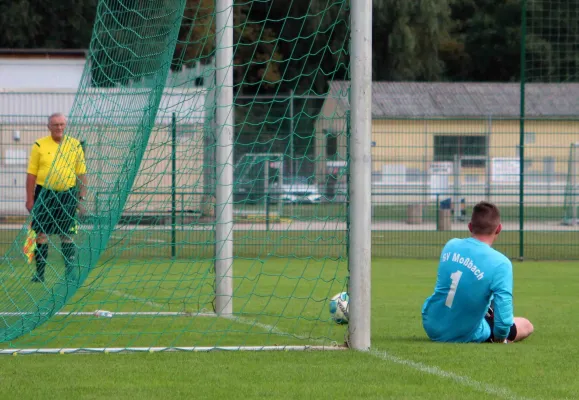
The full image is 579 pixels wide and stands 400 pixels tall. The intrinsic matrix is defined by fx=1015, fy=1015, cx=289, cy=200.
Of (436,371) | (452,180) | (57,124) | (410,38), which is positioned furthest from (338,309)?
(410,38)

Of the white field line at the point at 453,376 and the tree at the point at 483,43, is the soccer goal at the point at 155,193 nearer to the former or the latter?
the white field line at the point at 453,376

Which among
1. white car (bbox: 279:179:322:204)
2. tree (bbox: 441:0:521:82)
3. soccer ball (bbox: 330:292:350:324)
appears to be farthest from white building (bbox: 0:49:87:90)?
tree (bbox: 441:0:521:82)

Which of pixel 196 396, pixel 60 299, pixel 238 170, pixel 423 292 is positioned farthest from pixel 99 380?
pixel 238 170

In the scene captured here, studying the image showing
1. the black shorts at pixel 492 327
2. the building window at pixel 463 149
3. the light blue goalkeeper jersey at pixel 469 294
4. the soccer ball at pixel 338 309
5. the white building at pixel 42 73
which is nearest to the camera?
the light blue goalkeeper jersey at pixel 469 294

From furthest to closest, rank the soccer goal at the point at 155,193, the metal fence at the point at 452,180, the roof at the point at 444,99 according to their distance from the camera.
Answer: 1. the roof at the point at 444,99
2. the metal fence at the point at 452,180
3. the soccer goal at the point at 155,193

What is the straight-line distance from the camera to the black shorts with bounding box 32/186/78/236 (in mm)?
7969

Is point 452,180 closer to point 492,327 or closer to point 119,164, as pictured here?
point 492,327

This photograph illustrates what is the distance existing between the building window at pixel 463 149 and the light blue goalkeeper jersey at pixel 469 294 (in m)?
11.0

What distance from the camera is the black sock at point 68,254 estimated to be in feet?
24.6

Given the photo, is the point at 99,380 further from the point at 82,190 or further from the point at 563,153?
the point at 563,153

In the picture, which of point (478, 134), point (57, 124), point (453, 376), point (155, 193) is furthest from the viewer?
point (478, 134)

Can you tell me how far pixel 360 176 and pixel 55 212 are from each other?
300 cm

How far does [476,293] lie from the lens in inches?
267

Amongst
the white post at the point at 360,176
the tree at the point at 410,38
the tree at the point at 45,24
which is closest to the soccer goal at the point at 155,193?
the white post at the point at 360,176
